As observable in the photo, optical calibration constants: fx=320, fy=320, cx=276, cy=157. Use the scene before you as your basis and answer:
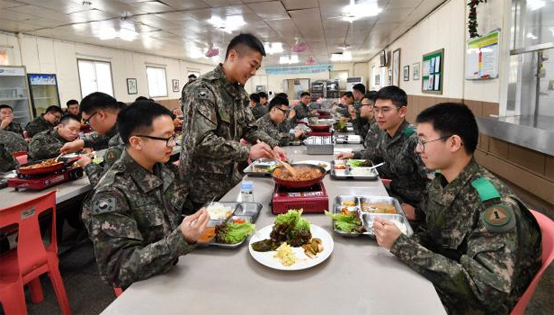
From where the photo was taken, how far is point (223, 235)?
1.38 m

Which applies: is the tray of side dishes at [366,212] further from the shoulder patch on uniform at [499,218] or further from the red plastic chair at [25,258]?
the red plastic chair at [25,258]

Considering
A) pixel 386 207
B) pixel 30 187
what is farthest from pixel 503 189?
pixel 30 187

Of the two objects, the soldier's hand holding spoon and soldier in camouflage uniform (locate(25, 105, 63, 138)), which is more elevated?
soldier in camouflage uniform (locate(25, 105, 63, 138))

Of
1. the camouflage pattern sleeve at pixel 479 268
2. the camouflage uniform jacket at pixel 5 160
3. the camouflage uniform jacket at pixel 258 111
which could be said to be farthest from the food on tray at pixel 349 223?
the camouflage uniform jacket at pixel 258 111

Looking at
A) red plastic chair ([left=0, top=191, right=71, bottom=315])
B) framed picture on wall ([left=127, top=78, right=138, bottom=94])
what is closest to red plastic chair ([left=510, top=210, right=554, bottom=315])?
red plastic chair ([left=0, top=191, right=71, bottom=315])

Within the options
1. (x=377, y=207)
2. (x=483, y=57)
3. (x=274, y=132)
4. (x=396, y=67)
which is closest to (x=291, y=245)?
(x=377, y=207)

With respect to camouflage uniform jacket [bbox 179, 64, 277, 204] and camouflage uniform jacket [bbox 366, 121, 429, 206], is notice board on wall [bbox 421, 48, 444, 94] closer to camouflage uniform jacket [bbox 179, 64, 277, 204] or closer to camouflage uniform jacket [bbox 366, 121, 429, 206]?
camouflage uniform jacket [bbox 366, 121, 429, 206]

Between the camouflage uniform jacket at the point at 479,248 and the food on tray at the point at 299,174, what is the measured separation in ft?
2.17

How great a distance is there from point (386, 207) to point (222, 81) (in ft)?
4.33

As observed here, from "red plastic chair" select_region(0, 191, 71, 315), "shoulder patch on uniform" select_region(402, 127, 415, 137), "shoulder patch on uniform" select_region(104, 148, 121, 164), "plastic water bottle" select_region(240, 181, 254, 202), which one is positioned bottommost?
"red plastic chair" select_region(0, 191, 71, 315)

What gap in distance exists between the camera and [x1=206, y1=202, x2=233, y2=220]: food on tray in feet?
5.13

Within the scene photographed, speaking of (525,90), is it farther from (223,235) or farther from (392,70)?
(392,70)

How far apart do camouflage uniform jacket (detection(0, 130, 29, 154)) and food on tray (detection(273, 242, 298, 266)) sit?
13.9 feet

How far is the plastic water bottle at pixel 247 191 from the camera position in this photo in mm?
1802
